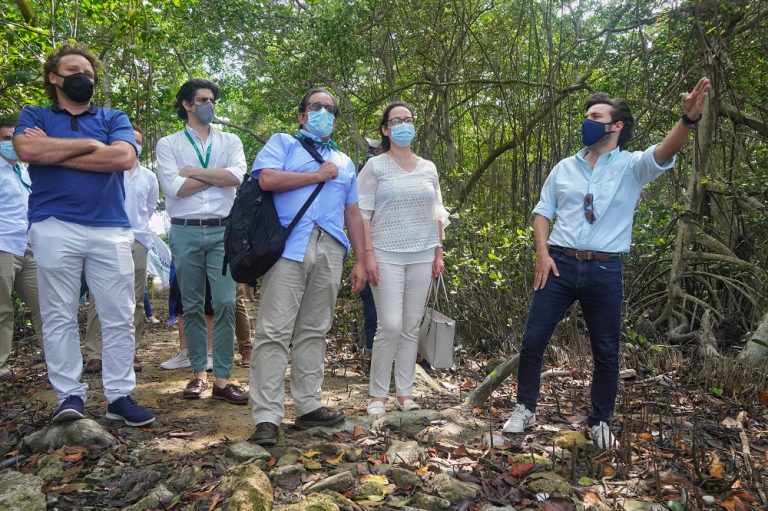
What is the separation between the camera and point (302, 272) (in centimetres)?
333

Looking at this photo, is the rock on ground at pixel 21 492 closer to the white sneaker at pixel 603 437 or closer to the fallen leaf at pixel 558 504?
the fallen leaf at pixel 558 504

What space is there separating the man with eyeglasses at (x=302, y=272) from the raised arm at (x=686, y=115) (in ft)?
5.28

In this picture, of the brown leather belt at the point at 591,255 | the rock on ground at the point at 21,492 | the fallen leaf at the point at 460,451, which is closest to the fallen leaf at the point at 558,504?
the fallen leaf at the point at 460,451

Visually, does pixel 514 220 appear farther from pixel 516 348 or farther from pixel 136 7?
pixel 136 7

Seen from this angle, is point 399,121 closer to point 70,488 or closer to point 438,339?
point 438,339

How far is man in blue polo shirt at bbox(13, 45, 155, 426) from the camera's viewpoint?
3193 millimetres

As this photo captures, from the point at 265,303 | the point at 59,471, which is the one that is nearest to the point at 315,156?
the point at 265,303

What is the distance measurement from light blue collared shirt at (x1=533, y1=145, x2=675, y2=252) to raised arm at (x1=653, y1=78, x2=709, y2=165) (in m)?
0.07

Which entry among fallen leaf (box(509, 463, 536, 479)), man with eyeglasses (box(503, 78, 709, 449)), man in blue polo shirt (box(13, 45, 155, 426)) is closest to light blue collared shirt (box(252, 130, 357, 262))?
man in blue polo shirt (box(13, 45, 155, 426))

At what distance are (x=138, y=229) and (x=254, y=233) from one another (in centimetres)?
239

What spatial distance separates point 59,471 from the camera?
2.78 m

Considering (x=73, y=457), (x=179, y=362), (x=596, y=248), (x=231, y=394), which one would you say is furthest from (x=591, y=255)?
(x=179, y=362)

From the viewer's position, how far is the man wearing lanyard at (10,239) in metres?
4.62

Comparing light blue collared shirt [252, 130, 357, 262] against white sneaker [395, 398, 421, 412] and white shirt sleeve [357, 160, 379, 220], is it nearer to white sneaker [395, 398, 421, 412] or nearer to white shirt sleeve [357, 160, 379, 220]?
white shirt sleeve [357, 160, 379, 220]
